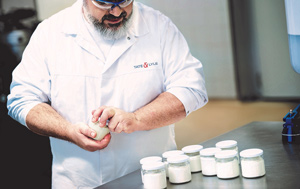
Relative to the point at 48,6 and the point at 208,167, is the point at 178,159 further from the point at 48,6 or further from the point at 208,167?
the point at 48,6

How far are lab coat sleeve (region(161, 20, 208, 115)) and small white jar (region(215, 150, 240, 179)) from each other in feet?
1.86

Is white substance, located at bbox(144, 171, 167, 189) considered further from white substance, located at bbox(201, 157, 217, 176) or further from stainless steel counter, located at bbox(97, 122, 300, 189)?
white substance, located at bbox(201, 157, 217, 176)

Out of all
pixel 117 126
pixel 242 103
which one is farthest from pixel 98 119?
pixel 242 103

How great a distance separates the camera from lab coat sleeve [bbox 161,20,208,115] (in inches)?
82.5

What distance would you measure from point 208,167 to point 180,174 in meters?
0.10

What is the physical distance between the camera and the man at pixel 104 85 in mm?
2064

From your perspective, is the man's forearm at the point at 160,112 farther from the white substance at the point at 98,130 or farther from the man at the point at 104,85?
the white substance at the point at 98,130

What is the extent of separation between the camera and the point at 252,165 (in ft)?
4.89

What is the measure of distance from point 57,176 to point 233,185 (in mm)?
1001

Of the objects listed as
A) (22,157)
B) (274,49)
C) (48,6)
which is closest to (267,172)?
(22,157)

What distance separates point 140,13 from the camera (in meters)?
2.29

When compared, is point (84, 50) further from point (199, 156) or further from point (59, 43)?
point (199, 156)

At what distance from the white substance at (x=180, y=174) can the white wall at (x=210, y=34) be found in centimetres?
456

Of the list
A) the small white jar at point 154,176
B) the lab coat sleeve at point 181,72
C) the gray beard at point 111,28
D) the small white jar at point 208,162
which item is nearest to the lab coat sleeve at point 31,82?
the gray beard at point 111,28
